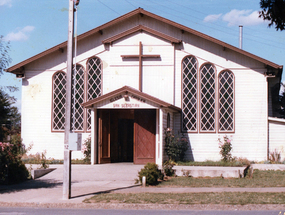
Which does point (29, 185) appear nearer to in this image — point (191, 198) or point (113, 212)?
point (113, 212)

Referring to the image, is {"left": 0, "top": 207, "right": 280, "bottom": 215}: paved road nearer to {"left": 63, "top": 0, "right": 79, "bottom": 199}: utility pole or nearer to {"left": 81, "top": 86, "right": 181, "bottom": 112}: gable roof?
{"left": 63, "top": 0, "right": 79, "bottom": 199}: utility pole

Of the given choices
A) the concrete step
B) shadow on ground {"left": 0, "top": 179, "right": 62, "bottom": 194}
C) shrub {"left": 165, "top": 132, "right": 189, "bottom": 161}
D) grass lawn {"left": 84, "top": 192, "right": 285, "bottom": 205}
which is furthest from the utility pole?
shrub {"left": 165, "top": 132, "right": 189, "bottom": 161}

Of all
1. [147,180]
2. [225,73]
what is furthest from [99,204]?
[225,73]

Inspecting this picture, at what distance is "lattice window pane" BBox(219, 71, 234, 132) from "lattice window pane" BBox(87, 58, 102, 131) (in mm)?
7090

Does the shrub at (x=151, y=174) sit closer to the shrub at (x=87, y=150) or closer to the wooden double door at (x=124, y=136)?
the wooden double door at (x=124, y=136)

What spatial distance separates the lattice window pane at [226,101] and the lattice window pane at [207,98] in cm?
45

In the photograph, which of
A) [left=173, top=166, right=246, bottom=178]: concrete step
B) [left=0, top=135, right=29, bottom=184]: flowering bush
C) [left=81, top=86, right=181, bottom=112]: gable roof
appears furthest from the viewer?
[left=81, top=86, right=181, bottom=112]: gable roof

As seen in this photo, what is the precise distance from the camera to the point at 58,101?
23.8 meters

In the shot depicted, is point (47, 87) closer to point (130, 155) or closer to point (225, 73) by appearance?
point (130, 155)

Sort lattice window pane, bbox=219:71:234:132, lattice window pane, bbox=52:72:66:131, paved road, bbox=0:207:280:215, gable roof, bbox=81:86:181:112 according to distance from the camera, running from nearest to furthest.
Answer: paved road, bbox=0:207:280:215 → gable roof, bbox=81:86:181:112 → lattice window pane, bbox=219:71:234:132 → lattice window pane, bbox=52:72:66:131

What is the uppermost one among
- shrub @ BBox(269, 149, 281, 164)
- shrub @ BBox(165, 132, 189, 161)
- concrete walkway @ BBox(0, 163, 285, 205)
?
shrub @ BBox(165, 132, 189, 161)

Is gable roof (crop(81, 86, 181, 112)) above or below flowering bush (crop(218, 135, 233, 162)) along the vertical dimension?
above

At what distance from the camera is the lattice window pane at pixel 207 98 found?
22625 millimetres

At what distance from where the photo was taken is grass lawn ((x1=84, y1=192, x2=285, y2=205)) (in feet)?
35.5
